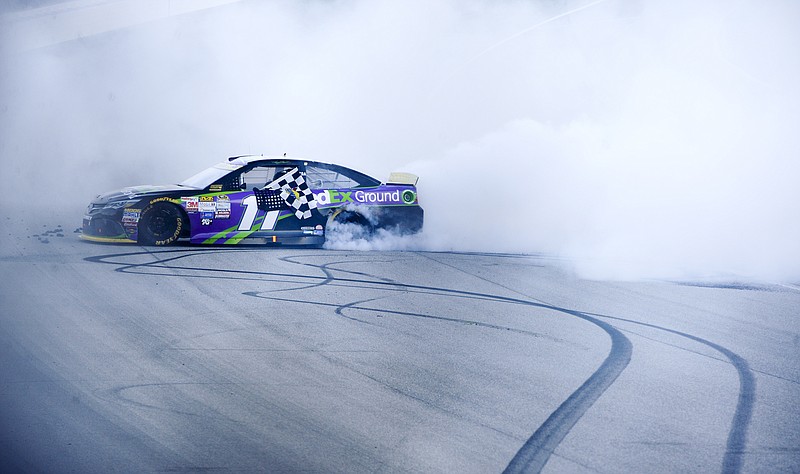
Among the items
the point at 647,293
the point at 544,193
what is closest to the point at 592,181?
the point at 544,193

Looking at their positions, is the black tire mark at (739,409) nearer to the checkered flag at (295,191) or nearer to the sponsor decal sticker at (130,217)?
the checkered flag at (295,191)

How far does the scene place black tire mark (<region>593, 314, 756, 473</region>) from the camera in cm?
409

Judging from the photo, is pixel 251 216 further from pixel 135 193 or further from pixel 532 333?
pixel 532 333

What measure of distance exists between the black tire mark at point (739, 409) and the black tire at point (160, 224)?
6.11 meters

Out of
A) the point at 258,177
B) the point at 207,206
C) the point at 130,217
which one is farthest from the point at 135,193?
the point at 258,177

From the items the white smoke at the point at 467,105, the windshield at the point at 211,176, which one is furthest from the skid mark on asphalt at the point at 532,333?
the white smoke at the point at 467,105

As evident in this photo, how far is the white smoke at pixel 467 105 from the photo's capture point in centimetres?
1360

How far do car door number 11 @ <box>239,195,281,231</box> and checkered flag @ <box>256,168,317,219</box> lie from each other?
0.24 metres

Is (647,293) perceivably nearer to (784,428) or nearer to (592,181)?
(784,428)

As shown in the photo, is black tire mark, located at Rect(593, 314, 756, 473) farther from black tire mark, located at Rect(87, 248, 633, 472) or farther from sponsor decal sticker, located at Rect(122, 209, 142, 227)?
sponsor decal sticker, located at Rect(122, 209, 142, 227)

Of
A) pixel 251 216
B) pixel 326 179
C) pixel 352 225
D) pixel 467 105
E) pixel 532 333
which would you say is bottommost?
pixel 532 333

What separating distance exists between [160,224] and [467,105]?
9778 mm

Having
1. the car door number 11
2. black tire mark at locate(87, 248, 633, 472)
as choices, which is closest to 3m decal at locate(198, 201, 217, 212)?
the car door number 11

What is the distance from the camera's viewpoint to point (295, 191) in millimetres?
11023
